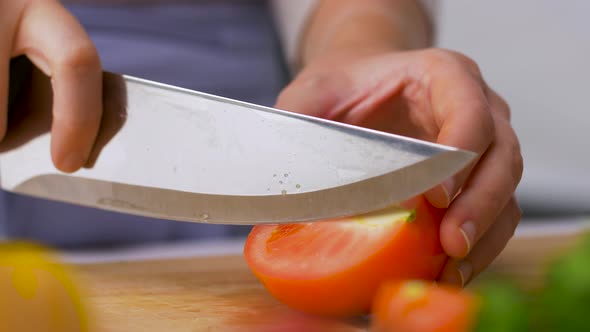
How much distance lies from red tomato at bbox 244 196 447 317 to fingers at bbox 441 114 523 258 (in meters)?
0.02

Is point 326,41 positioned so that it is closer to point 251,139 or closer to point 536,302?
point 251,139

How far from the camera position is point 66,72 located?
81 cm

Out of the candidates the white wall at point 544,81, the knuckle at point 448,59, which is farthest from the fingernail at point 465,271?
the white wall at point 544,81

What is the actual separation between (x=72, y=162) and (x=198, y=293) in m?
0.22

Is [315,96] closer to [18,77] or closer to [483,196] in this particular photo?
[483,196]

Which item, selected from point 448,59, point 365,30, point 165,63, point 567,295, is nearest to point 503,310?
point 567,295

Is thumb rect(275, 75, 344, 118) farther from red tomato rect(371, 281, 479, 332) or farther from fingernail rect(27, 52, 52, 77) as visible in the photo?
red tomato rect(371, 281, 479, 332)

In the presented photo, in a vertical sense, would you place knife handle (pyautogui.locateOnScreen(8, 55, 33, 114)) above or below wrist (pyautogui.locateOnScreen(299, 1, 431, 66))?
above

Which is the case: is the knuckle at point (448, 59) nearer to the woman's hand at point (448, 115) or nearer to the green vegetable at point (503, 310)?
the woman's hand at point (448, 115)

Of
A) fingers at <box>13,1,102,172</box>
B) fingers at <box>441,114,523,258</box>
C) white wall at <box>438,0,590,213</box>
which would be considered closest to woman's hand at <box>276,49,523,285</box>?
fingers at <box>441,114,523,258</box>

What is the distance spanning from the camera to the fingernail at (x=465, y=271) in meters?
0.77

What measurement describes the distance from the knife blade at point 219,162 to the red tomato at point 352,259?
30mm

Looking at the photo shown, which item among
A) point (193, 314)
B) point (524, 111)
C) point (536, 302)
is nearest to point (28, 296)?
point (193, 314)

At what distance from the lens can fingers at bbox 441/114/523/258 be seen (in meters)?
0.70
